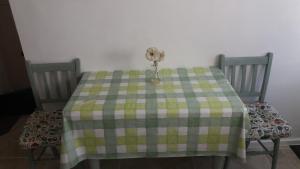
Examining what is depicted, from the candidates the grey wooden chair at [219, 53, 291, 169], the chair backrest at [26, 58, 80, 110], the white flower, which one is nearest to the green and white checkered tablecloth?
the white flower

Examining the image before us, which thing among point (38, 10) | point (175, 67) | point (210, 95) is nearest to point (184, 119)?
point (210, 95)

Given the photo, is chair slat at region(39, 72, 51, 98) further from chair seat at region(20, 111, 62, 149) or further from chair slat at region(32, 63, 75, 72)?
chair seat at region(20, 111, 62, 149)

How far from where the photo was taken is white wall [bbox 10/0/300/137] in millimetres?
1885

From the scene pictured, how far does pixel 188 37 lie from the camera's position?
1979 mm

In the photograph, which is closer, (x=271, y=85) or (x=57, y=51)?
(x=57, y=51)

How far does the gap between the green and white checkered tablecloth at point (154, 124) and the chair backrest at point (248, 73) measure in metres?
0.42

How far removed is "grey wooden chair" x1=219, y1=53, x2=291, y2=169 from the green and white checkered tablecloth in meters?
0.34

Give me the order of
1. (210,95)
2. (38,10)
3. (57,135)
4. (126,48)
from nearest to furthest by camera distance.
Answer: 1. (210,95)
2. (57,135)
3. (38,10)
4. (126,48)

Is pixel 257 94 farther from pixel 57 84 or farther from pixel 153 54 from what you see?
pixel 57 84

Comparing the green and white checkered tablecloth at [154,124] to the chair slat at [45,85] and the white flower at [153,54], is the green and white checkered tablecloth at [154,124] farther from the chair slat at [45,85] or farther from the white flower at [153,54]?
the chair slat at [45,85]

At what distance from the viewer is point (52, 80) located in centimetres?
210

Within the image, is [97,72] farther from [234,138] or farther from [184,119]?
[234,138]

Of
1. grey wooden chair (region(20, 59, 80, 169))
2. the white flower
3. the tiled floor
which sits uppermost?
the white flower

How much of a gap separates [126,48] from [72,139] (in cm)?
82
